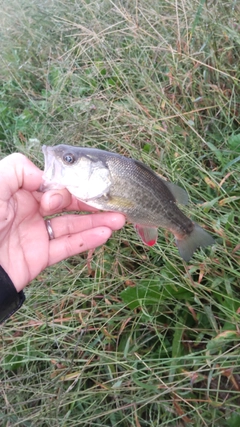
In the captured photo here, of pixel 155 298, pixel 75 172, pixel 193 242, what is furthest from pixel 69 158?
pixel 155 298

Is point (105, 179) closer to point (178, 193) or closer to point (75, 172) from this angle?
point (75, 172)

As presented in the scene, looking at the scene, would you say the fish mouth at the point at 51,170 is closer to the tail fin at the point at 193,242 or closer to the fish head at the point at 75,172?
the fish head at the point at 75,172

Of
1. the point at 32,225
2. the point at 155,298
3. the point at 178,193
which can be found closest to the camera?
the point at 178,193

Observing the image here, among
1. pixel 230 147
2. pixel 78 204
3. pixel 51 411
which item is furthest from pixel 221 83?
→ pixel 51 411

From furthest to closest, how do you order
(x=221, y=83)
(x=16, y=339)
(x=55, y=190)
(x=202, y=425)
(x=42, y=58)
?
(x=42, y=58) → (x=221, y=83) → (x=16, y=339) → (x=202, y=425) → (x=55, y=190)

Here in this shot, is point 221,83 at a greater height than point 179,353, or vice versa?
point 221,83

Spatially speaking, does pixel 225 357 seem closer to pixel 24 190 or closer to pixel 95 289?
pixel 95 289
